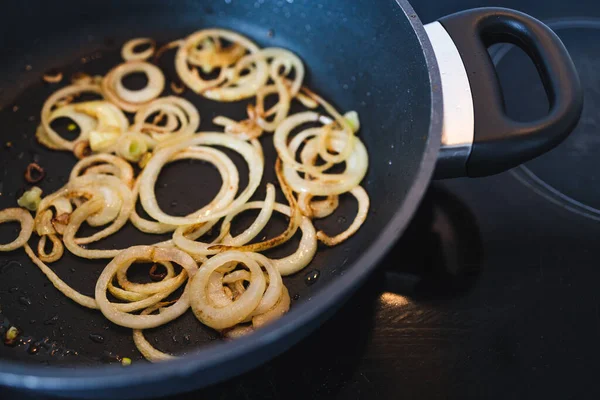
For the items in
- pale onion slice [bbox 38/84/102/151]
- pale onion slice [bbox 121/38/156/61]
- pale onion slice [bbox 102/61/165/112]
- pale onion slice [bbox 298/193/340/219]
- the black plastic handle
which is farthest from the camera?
pale onion slice [bbox 121/38/156/61]

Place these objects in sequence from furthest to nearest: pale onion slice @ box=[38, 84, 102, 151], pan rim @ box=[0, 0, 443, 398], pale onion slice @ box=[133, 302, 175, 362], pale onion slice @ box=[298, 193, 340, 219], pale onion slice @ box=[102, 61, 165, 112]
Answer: pale onion slice @ box=[102, 61, 165, 112] → pale onion slice @ box=[38, 84, 102, 151] → pale onion slice @ box=[298, 193, 340, 219] → pale onion slice @ box=[133, 302, 175, 362] → pan rim @ box=[0, 0, 443, 398]

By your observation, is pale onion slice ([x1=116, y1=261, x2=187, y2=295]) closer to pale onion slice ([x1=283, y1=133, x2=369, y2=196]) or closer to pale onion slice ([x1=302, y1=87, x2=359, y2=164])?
pale onion slice ([x1=283, y1=133, x2=369, y2=196])

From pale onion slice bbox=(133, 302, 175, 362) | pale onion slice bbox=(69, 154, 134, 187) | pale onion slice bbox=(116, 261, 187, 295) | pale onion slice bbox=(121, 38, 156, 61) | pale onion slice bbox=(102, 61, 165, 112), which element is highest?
pale onion slice bbox=(121, 38, 156, 61)

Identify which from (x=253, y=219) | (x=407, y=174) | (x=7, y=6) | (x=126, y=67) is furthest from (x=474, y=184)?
(x=7, y=6)

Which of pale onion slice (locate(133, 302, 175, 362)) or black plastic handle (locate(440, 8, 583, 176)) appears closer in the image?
black plastic handle (locate(440, 8, 583, 176))

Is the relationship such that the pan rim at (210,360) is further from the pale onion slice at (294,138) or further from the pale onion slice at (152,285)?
the pale onion slice at (294,138)

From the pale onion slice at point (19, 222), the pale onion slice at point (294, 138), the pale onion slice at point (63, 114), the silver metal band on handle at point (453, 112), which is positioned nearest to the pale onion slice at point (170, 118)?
the pale onion slice at point (63, 114)

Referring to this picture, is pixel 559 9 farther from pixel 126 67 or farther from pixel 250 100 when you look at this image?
pixel 126 67

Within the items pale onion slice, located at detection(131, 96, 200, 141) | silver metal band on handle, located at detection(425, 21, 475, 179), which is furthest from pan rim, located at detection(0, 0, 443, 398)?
pale onion slice, located at detection(131, 96, 200, 141)
